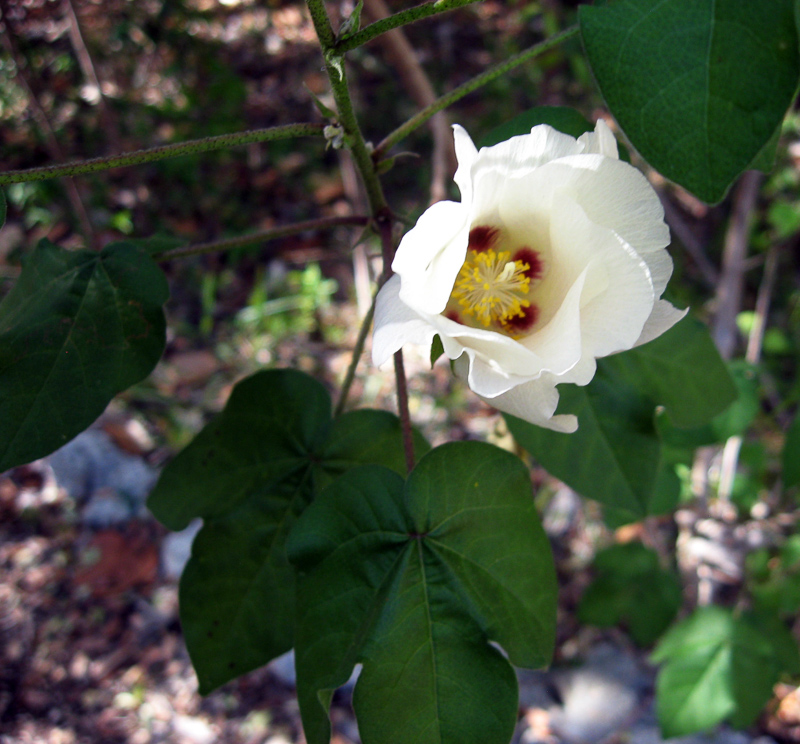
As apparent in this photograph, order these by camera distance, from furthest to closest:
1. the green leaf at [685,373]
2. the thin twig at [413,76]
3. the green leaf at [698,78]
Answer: the thin twig at [413,76], the green leaf at [685,373], the green leaf at [698,78]

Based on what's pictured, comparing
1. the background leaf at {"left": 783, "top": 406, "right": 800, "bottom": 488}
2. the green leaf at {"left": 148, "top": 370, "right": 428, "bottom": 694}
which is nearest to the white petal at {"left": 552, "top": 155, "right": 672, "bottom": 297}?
the green leaf at {"left": 148, "top": 370, "right": 428, "bottom": 694}

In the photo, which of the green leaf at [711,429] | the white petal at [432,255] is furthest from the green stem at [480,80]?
the green leaf at [711,429]

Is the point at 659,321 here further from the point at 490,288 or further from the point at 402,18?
the point at 402,18

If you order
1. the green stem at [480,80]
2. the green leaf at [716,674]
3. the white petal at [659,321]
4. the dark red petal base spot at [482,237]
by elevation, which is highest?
the green stem at [480,80]

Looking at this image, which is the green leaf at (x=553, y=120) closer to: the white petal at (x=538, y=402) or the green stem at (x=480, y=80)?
the green stem at (x=480, y=80)

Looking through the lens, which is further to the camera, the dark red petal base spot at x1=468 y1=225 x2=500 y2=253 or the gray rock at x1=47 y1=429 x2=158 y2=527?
the gray rock at x1=47 y1=429 x2=158 y2=527

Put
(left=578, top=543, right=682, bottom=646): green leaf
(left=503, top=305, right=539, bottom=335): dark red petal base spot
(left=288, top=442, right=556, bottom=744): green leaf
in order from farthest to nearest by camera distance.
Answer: (left=578, top=543, right=682, bottom=646): green leaf < (left=503, top=305, right=539, bottom=335): dark red petal base spot < (left=288, top=442, right=556, bottom=744): green leaf

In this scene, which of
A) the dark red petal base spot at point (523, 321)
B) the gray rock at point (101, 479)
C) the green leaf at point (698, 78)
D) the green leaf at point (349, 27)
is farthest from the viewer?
A: the gray rock at point (101, 479)

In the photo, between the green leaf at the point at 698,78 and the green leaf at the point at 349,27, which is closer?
the green leaf at the point at 698,78

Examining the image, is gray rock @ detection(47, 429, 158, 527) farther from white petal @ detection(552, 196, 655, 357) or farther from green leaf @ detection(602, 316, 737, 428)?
white petal @ detection(552, 196, 655, 357)
